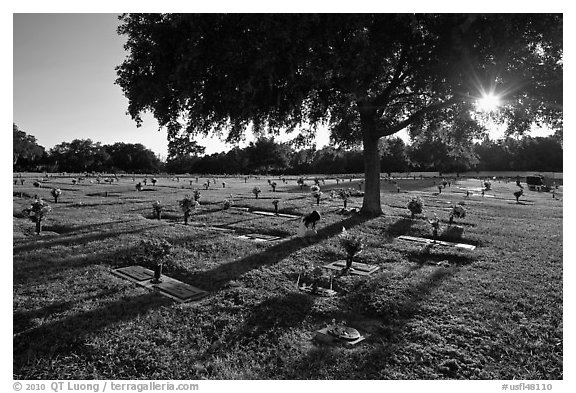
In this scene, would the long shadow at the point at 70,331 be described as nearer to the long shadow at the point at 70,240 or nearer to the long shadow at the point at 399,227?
the long shadow at the point at 70,240

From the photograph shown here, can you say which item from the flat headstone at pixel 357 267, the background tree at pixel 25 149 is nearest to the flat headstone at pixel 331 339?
the flat headstone at pixel 357 267

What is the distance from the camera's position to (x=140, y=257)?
32.2ft

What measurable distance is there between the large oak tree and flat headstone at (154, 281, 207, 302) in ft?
19.3

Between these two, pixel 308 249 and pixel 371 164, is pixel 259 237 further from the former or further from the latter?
pixel 371 164

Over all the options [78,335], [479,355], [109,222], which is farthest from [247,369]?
[109,222]

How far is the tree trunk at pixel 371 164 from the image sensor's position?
56.3 feet

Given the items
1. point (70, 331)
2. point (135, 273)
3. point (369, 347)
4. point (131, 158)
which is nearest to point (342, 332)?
point (369, 347)

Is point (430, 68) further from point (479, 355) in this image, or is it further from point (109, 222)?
point (109, 222)

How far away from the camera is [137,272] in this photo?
8609 mm

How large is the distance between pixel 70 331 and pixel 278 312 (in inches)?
135

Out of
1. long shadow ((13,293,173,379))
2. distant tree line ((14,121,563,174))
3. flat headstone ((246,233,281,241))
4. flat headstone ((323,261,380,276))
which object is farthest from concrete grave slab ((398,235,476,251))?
distant tree line ((14,121,563,174))

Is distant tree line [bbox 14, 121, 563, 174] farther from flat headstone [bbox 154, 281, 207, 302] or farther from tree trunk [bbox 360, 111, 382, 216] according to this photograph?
flat headstone [bbox 154, 281, 207, 302]

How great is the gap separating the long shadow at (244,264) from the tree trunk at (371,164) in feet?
15.3
